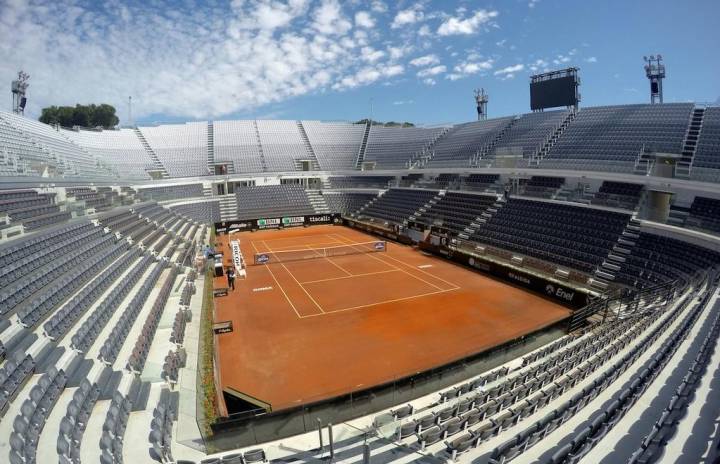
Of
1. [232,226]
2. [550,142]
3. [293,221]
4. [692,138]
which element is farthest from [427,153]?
[692,138]

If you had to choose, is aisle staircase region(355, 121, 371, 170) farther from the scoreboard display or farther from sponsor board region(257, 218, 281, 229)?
the scoreboard display

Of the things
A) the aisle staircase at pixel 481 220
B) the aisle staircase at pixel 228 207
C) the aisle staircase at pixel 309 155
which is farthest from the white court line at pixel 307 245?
the aisle staircase at pixel 309 155

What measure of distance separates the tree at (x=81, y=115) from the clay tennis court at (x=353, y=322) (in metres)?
77.5

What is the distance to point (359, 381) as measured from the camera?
1399cm

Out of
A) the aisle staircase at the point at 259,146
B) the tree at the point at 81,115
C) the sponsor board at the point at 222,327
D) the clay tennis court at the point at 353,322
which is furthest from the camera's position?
the tree at the point at 81,115

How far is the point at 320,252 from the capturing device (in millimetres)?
36219

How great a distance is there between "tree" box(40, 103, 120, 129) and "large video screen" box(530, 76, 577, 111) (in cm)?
8516

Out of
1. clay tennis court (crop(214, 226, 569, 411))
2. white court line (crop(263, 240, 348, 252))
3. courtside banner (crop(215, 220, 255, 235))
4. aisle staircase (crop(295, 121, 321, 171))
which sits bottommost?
clay tennis court (crop(214, 226, 569, 411))

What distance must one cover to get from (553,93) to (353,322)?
43884 mm

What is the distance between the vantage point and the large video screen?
4675 cm

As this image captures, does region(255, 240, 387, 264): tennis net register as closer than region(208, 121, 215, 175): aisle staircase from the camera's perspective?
Yes

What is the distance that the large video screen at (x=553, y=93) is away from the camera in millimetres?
46750

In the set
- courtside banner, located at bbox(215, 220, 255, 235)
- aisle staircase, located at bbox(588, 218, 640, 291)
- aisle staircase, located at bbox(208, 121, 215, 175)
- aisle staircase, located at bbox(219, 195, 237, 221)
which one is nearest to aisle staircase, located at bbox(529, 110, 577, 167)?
aisle staircase, located at bbox(588, 218, 640, 291)

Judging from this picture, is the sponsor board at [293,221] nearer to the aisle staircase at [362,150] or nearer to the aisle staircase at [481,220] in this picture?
the aisle staircase at [362,150]
